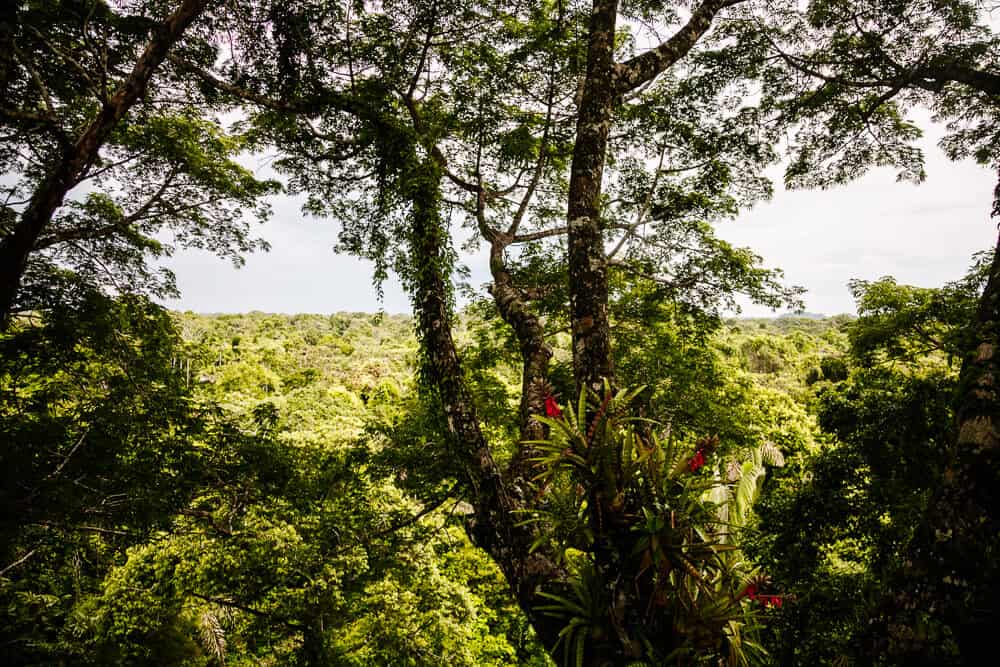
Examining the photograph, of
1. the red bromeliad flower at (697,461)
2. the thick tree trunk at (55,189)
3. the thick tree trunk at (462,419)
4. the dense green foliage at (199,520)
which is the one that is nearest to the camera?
the red bromeliad flower at (697,461)

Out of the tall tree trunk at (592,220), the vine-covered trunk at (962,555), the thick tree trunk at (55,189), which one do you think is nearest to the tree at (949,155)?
the vine-covered trunk at (962,555)

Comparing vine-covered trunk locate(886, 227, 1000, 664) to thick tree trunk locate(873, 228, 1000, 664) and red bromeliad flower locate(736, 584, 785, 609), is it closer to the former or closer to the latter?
thick tree trunk locate(873, 228, 1000, 664)

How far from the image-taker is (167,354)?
→ 18.0ft

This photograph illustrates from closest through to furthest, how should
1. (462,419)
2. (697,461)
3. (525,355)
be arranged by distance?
(697,461)
(462,419)
(525,355)

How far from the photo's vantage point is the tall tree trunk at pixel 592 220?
2941 millimetres

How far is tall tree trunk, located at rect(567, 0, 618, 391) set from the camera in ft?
9.65

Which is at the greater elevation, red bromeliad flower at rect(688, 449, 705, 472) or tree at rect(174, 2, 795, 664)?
tree at rect(174, 2, 795, 664)

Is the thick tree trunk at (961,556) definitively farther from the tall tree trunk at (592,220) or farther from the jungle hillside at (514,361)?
the tall tree trunk at (592,220)

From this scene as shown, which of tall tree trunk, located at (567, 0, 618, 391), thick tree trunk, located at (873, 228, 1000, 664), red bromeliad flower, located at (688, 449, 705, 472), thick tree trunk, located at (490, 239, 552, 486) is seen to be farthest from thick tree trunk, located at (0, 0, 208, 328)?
thick tree trunk, located at (873, 228, 1000, 664)

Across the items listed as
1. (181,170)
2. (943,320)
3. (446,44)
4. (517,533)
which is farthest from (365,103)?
(943,320)

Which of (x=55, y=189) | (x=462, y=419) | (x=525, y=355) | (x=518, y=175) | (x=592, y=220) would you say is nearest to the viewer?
(x=55, y=189)

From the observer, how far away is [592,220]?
10.5 ft

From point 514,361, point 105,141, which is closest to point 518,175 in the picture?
point 514,361

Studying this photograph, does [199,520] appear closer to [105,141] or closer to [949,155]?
[105,141]
